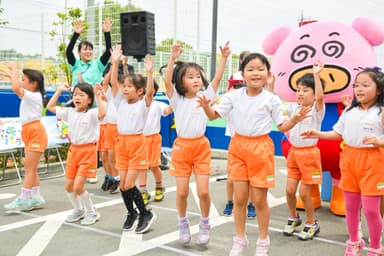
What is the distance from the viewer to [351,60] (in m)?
5.23

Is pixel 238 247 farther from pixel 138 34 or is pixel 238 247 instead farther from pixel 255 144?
pixel 138 34

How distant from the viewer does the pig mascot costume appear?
5.21 meters

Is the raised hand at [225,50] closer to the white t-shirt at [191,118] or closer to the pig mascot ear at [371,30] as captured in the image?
the white t-shirt at [191,118]

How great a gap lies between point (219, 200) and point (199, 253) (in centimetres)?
212

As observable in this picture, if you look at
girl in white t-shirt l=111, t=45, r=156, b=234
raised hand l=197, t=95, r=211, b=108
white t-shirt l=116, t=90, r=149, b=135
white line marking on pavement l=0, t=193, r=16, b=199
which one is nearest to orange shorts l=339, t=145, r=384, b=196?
raised hand l=197, t=95, r=211, b=108

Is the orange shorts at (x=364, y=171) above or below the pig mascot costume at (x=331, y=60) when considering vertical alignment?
below

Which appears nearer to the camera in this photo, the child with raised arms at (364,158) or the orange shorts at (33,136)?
the child with raised arms at (364,158)

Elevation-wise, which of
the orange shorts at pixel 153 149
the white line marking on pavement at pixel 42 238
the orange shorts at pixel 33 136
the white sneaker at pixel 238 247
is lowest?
the white line marking on pavement at pixel 42 238

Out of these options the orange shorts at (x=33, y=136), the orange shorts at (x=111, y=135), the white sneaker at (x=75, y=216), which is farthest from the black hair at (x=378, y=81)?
the orange shorts at (x=111, y=135)

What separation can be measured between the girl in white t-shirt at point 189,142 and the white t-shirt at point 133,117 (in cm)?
69

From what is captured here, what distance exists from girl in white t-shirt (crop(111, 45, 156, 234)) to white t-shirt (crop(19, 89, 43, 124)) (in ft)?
4.26

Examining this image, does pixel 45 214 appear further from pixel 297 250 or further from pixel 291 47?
pixel 291 47

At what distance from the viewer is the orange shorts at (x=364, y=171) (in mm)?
3676

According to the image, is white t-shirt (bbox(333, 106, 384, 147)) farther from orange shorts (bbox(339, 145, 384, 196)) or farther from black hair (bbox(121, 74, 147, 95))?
black hair (bbox(121, 74, 147, 95))
